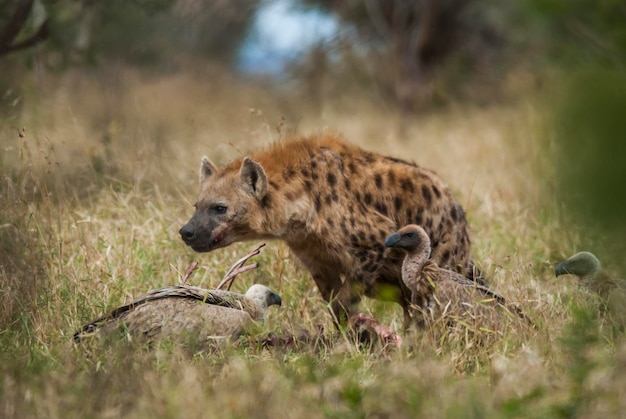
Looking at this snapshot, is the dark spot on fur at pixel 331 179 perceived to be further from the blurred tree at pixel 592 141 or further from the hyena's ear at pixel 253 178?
the blurred tree at pixel 592 141

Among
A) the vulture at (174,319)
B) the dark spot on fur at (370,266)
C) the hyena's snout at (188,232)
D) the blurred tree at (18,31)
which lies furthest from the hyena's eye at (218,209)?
the blurred tree at (18,31)

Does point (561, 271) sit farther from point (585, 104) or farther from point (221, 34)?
point (221, 34)

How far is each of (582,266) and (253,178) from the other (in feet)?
5.75

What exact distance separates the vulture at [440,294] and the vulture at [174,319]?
0.85 meters

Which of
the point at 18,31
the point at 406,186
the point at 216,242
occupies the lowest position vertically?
the point at 216,242

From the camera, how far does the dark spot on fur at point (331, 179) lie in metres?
5.23

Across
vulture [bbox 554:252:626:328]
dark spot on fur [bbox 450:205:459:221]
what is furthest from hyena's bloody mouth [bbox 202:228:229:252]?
vulture [bbox 554:252:626:328]

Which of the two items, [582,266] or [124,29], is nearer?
[582,266]

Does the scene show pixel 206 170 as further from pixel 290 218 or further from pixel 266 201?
pixel 290 218

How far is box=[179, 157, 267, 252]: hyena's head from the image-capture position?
199 inches

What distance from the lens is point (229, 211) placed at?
5.08m

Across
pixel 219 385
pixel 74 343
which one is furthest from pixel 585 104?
pixel 74 343

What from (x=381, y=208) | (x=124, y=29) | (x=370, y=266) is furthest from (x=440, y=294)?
(x=124, y=29)

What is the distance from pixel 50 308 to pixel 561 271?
2.63 metres
